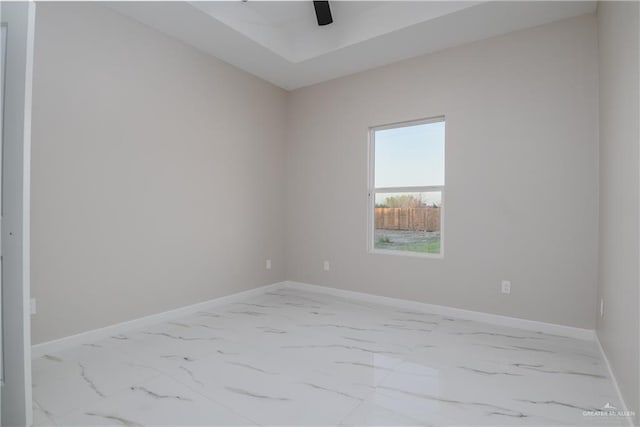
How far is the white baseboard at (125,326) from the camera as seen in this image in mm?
2475

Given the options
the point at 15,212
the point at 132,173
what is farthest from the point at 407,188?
the point at 15,212

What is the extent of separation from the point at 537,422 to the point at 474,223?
1.93 meters

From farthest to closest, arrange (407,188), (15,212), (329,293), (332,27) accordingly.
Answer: (329,293)
(407,188)
(332,27)
(15,212)

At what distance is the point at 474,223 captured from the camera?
3.33 meters

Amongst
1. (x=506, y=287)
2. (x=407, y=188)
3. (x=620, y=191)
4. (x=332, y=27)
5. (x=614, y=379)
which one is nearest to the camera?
(x=620, y=191)

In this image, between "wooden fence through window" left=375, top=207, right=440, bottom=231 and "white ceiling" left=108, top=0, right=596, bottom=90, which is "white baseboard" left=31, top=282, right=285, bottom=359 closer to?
"wooden fence through window" left=375, top=207, right=440, bottom=231

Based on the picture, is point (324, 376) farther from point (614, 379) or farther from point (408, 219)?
point (408, 219)

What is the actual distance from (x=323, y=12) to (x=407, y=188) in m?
1.98

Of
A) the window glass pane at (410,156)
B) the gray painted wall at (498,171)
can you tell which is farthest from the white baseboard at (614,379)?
the window glass pane at (410,156)

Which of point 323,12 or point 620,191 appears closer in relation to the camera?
point 620,191

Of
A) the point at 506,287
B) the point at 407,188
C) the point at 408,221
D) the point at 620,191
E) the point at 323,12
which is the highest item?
the point at 323,12

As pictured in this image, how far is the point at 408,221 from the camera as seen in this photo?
383cm

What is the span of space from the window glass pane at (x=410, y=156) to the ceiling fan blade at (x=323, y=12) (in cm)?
131

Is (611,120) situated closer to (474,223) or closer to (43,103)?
(474,223)
